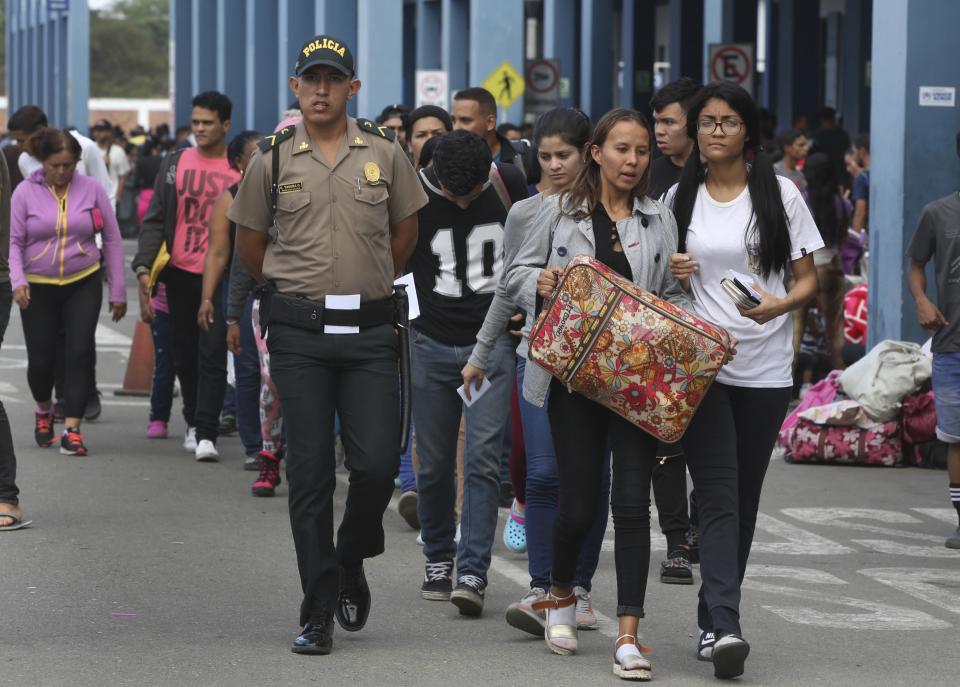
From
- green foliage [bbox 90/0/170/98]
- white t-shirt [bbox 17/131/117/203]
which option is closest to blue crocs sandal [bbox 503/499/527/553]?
white t-shirt [bbox 17/131/117/203]

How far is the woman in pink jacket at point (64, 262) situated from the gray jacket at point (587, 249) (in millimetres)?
5415

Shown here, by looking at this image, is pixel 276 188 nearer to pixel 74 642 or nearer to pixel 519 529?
pixel 74 642

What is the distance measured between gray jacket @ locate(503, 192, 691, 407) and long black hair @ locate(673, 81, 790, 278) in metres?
0.08

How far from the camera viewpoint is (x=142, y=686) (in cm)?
612

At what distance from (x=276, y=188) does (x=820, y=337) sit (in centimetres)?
943

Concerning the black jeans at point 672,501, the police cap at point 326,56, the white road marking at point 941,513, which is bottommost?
the white road marking at point 941,513

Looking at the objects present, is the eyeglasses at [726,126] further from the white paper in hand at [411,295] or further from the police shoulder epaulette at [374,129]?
the white paper in hand at [411,295]

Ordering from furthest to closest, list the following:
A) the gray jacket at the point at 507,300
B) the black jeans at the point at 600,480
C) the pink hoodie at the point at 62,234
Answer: the pink hoodie at the point at 62,234 → the gray jacket at the point at 507,300 → the black jeans at the point at 600,480

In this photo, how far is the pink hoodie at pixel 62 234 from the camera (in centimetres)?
1141

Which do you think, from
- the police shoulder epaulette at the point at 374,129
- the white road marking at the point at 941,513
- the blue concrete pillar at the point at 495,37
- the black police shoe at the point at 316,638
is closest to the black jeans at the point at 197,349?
the white road marking at the point at 941,513

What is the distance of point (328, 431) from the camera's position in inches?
264

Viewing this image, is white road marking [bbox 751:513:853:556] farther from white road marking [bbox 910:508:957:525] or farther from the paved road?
white road marking [bbox 910:508:957:525]

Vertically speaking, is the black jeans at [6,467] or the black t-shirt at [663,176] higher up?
the black t-shirt at [663,176]

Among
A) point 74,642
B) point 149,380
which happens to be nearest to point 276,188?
point 74,642
